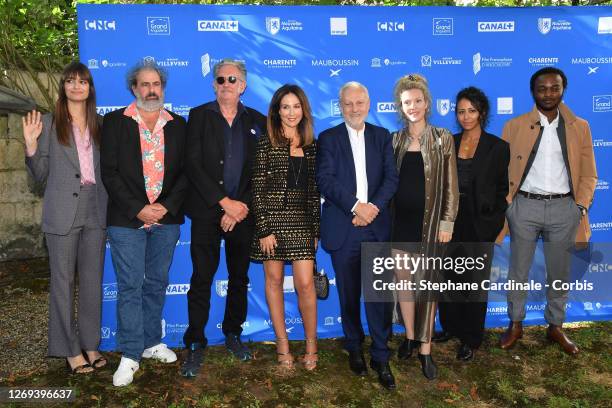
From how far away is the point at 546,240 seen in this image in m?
4.23

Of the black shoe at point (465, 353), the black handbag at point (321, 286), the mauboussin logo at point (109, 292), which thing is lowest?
the black shoe at point (465, 353)

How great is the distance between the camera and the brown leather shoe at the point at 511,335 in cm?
436

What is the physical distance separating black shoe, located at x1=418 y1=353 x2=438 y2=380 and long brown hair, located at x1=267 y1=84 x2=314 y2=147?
1888mm

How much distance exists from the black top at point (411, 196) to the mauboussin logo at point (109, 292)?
98.8 inches

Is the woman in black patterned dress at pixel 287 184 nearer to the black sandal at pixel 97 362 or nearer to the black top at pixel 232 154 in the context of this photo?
the black top at pixel 232 154

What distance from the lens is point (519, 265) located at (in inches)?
168

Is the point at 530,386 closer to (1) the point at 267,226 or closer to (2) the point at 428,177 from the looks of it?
(2) the point at 428,177

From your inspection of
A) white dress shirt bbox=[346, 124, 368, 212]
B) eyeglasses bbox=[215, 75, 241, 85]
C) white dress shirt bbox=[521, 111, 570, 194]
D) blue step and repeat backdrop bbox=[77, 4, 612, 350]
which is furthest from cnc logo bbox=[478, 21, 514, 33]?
eyeglasses bbox=[215, 75, 241, 85]

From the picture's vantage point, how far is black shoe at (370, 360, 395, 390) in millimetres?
3621

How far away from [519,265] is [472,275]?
1.87 feet

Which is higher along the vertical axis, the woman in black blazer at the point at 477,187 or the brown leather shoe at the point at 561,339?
the woman in black blazer at the point at 477,187

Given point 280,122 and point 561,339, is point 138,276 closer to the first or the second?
point 280,122

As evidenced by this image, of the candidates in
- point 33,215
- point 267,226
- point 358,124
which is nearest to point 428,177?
point 358,124

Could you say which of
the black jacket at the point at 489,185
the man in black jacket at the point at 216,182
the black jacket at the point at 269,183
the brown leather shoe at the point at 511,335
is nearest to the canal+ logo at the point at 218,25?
the man in black jacket at the point at 216,182
